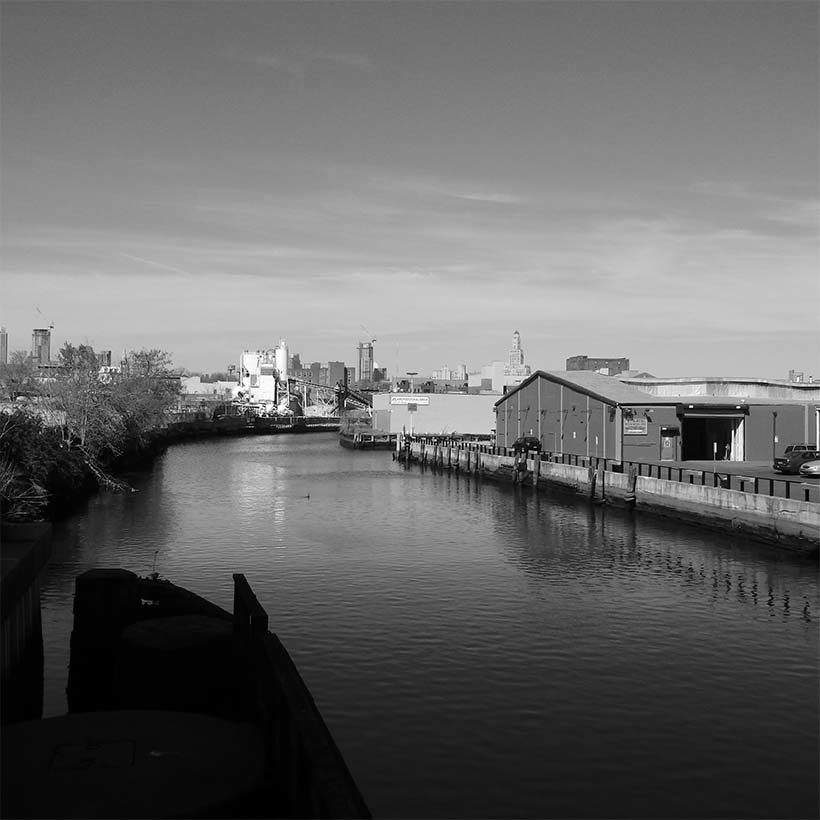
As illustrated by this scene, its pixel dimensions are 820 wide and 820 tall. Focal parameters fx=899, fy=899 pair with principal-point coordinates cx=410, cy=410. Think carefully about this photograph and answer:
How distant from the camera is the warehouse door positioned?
5856cm

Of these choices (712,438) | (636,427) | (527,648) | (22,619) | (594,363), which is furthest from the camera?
(594,363)

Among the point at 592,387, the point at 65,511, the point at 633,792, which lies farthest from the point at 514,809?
the point at 592,387

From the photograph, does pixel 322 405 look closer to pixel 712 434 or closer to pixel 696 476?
pixel 712 434

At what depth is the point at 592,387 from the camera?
5875 centimetres

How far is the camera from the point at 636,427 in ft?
179

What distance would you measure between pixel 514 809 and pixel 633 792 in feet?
5.88

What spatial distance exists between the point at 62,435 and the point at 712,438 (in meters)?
41.8

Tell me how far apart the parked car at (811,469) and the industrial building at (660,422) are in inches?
506

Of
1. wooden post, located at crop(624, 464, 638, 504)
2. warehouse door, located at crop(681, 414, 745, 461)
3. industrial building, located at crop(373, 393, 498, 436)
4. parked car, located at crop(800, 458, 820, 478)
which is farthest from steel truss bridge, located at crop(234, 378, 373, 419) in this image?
parked car, located at crop(800, 458, 820, 478)

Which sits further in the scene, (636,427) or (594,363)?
(594,363)

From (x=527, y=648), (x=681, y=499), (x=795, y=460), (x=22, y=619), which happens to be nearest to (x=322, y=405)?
(x=795, y=460)

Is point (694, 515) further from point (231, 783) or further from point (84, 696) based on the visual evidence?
point (231, 783)

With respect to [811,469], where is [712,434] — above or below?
above

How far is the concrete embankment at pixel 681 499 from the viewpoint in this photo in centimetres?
3081
